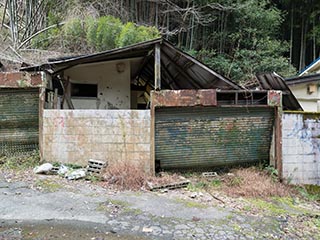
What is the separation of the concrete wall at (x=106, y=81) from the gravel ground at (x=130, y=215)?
327 cm

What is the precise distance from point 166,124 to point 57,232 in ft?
10.8

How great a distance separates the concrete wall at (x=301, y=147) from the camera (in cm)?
610

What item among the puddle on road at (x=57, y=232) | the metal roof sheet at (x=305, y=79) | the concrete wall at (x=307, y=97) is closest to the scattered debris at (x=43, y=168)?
the puddle on road at (x=57, y=232)

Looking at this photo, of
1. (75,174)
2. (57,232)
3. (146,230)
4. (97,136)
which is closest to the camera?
(57,232)

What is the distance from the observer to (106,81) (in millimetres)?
8219

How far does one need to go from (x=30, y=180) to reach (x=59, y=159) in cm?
79

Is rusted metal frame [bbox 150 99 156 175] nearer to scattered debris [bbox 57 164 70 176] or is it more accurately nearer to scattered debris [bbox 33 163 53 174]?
scattered debris [bbox 57 164 70 176]

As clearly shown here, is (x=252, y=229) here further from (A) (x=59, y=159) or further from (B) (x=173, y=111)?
(A) (x=59, y=159)

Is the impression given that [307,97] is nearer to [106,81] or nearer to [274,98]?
[274,98]

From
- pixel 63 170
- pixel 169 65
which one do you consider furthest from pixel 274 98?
pixel 63 170

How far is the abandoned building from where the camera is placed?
230 inches

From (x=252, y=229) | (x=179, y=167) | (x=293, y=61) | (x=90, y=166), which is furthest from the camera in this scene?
(x=293, y=61)

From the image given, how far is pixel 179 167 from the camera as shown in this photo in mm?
6191

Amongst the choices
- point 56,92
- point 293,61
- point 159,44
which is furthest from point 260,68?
point 56,92
